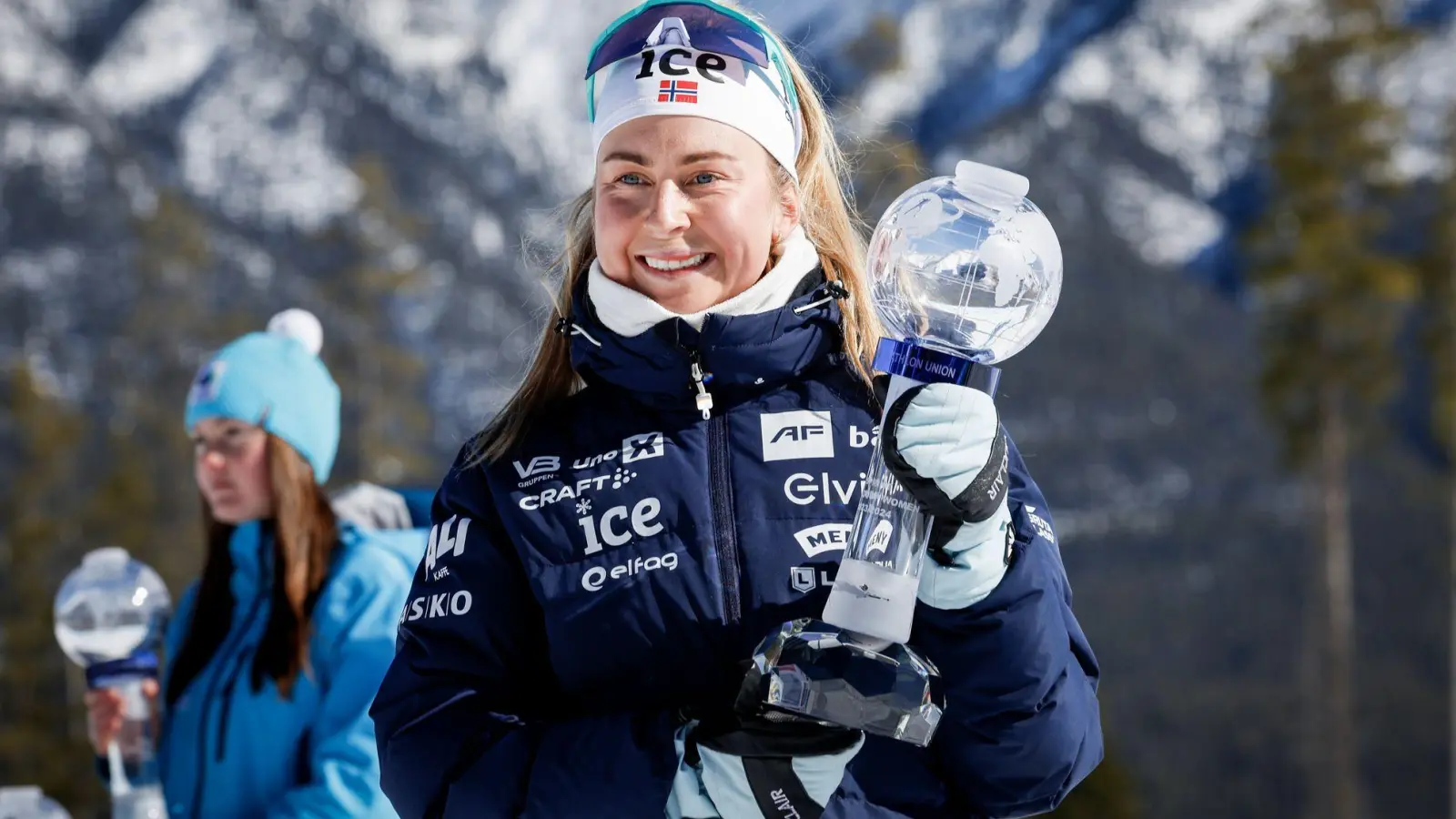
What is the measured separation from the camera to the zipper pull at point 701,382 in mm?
2031

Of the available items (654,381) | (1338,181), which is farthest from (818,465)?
(1338,181)

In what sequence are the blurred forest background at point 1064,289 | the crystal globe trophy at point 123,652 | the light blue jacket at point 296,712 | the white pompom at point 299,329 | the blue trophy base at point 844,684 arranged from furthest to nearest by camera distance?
the blurred forest background at point 1064,289 → the white pompom at point 299,329 → the crystal globe trophy at point 123,652 → the light blue jacket at point 296,712 → the blue trophy base at point 844,684

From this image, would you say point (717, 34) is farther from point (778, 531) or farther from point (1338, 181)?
point (1338, 181)

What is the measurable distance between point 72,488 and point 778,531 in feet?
105

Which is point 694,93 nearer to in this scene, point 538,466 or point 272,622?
point 538,466

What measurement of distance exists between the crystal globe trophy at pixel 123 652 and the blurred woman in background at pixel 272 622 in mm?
44

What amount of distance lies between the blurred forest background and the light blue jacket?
969mm

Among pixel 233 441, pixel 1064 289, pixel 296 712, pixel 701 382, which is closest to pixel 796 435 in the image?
pixel 701 382

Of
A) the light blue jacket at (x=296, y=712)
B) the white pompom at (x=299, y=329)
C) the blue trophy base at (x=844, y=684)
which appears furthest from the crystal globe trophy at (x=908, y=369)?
the white pompom at (x=299, y=329)

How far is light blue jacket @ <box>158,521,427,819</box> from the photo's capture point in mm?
3258

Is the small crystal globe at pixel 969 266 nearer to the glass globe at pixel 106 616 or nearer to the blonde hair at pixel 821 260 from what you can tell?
the blonde hair at pixel 821 260

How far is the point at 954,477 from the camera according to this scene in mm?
1662

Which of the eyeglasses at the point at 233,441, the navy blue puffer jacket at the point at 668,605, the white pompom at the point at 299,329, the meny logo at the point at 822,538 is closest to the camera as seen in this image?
the navy blue puffer jacket at the point at 668,605

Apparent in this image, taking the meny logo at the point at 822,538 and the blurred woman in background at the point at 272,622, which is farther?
the blurred woman in background at the point at 272,622
